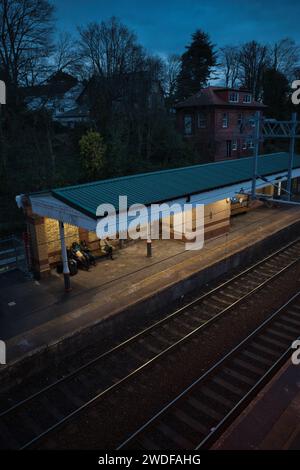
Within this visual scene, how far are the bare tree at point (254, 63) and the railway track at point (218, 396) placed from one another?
52136mm

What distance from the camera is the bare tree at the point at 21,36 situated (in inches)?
980

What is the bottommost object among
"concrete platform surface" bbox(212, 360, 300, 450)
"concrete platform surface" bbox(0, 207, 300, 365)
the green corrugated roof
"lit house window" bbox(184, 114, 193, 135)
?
"concrete platform surface" bbox(212, 360, 300, 450)

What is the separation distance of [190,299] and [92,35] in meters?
28.3

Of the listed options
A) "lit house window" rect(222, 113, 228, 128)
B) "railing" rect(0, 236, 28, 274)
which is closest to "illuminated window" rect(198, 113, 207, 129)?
"lit house window" rect(222, 113, 228, 128)

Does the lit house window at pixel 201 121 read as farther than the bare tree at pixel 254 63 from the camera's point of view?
No

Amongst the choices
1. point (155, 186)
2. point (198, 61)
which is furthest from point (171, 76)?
point (155, 186)

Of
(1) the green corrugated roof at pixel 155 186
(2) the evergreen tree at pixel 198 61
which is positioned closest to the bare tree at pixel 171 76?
(2) the evergreen tree at pixel 198 61

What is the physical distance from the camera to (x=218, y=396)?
28.1 feet

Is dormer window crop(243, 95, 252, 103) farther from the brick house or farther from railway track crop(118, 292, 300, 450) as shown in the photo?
railway track crop(118, 292, 300, 450)

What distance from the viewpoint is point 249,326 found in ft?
38.4

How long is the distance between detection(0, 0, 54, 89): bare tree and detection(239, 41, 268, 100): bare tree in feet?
125

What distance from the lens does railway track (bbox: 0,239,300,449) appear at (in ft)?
25.6

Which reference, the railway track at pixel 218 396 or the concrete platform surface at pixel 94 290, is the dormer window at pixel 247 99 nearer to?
the concrete platform surface at pixel 94 290
